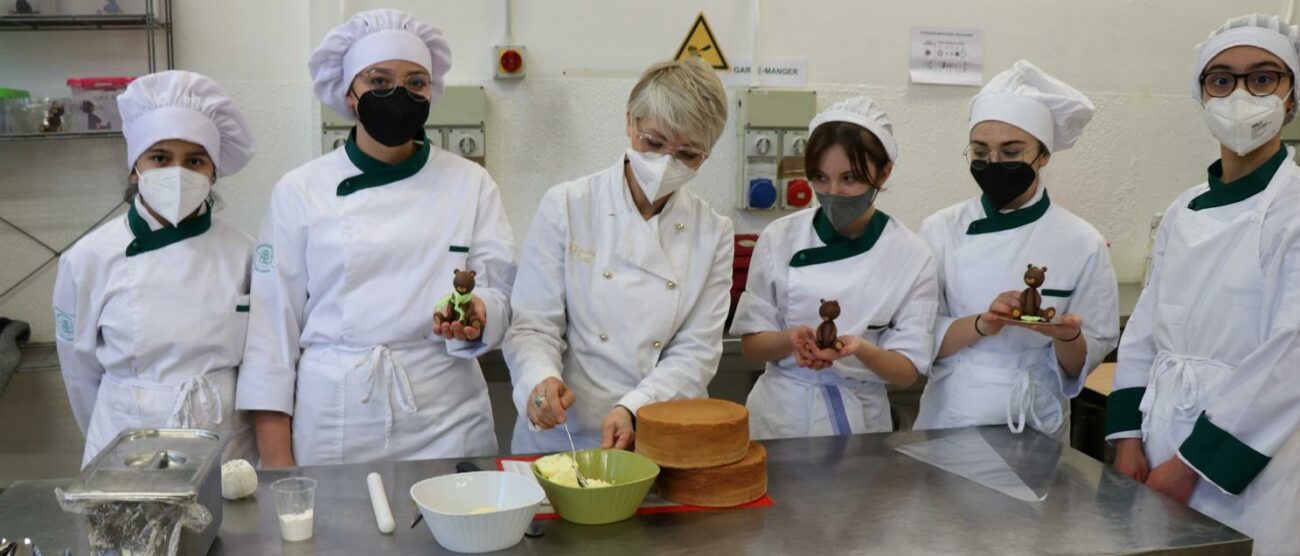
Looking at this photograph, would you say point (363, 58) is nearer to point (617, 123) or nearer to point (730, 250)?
point (730, 250)

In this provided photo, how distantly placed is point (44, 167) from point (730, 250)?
6.79ft

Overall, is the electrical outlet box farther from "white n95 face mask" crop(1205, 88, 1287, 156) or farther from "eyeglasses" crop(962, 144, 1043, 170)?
"white n95 face mask" crop(1205, 88, 1287, 156)

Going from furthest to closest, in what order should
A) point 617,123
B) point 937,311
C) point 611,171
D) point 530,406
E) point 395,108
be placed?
1. point 617,123
2. point 937,311
3. point 611,171
4. point 395,108
5. point 530,406

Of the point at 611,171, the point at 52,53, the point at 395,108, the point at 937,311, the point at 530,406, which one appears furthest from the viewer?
the point at 52,53

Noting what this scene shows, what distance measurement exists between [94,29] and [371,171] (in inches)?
55.1

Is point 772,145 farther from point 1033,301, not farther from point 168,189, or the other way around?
point 168,189

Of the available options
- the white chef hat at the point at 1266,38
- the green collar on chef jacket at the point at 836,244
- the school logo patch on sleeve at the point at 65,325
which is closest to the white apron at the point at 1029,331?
the green collar on chef jacket at the point at 836,244

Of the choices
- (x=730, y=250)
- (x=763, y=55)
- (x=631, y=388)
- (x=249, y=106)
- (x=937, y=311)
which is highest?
(x=763, y=55)

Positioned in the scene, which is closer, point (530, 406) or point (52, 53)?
point (530, 406)

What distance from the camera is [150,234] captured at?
6.34 feet

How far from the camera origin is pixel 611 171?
1.99m

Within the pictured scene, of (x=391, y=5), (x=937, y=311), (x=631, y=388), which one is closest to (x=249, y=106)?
(x=391, y=5)

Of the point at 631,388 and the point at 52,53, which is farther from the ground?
the point at 52,53

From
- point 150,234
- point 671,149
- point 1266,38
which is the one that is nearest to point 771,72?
point 671,149
